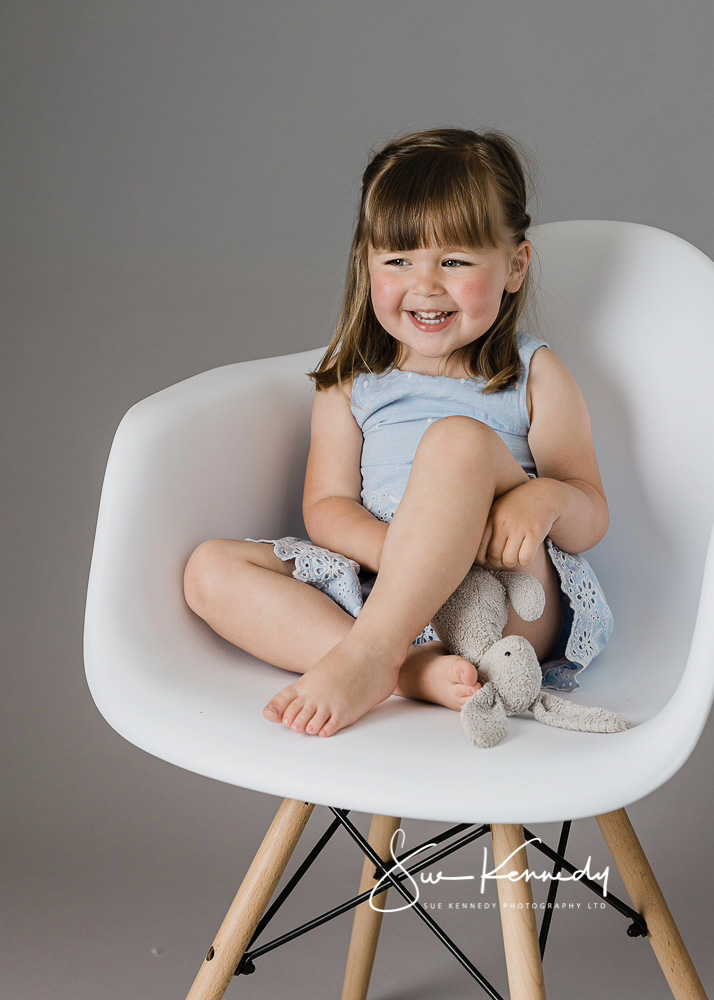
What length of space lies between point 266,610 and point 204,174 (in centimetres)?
94

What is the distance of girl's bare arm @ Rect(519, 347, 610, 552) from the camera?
0.96 m

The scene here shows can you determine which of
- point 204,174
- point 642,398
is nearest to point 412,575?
point 642,398

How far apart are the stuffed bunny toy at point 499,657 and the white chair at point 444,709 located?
0.02m

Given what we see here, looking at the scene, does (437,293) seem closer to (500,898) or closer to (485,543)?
(485,543)

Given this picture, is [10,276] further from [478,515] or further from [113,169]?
[478,515]

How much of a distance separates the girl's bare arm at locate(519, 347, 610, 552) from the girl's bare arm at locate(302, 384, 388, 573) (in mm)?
149

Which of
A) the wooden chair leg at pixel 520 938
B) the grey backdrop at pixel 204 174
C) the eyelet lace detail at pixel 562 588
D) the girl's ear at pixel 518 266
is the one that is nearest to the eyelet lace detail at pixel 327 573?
the eyelet lace detail at pixel 562 588

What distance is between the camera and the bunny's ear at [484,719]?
2.41ft

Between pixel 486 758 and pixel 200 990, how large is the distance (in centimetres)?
41

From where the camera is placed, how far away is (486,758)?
0.71 meters

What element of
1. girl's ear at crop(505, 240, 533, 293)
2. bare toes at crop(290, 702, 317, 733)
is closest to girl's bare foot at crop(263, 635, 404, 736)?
bare toes at crop(290, 702, 317, 733)

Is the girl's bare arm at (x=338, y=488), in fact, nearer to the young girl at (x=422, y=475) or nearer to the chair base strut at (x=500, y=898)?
the young girl at (x=422, y=475)

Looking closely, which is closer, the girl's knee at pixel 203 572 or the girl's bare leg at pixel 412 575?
the girl's bare leg at pixel 412 575

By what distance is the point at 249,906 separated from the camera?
97 centimetres
